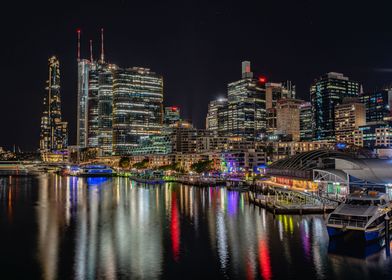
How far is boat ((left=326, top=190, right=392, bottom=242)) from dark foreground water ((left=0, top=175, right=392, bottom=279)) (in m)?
1.42

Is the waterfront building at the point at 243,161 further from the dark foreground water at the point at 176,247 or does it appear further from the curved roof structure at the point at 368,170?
the dark foreground water at the point at 176,247

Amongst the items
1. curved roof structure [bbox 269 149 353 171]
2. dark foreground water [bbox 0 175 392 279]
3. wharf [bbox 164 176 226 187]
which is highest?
curved roof structure [bbox 269 149 353 171]

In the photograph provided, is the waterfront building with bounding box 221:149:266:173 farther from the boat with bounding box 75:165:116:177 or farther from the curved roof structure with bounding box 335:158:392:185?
the curved roof structure with bounding box 335:158:392:185

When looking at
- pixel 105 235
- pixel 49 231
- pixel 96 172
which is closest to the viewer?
pixel 105 235

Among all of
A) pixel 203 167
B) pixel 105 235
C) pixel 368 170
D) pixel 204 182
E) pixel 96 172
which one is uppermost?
pixel 203 167

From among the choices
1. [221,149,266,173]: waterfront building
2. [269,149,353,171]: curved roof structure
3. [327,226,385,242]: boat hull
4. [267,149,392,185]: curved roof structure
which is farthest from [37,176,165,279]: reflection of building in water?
[221,149,266,173]: waterfront building

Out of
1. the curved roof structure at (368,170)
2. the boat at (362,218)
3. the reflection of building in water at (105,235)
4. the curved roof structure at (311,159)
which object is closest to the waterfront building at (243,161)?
the curved roof structure at (311,159)

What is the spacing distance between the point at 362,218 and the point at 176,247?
57.4 feet

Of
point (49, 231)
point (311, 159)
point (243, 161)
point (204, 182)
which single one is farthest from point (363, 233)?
point (243, 161)

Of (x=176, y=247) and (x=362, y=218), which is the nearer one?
(x=362, y=218)

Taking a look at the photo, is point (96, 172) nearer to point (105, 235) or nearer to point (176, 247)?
point (105, 235)

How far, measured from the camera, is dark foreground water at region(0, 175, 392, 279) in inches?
1363

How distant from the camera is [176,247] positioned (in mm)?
42469

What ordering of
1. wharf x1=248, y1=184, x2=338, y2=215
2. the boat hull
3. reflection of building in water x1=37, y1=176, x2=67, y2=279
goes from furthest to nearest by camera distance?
1. wharf x1=248, y1=184, x2=338, y2=215
2. the boat hull
3. reflection of building in water x1=37, y1=176, x2=67, y2=279
